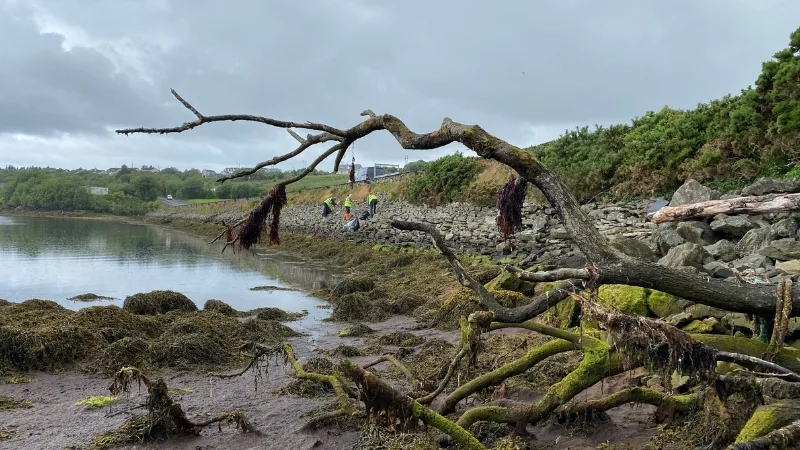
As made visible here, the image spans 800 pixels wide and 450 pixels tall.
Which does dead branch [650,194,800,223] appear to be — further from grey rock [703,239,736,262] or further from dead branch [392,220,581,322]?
grey rock [703,239,736,262]

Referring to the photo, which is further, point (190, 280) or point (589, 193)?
point (190, 280)

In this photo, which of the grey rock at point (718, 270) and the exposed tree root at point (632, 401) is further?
the grey rock at point (718, 270)

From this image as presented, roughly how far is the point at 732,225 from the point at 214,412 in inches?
425

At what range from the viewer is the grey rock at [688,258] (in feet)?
29.5

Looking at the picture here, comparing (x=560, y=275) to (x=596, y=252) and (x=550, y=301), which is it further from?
(x=596, y=252)

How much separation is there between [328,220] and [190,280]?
19.9 meters

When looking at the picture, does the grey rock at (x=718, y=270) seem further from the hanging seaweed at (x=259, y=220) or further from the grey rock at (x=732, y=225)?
the hanging seaweed at (x=259, y=220)

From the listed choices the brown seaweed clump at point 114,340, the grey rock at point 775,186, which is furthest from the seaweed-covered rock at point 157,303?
the grey rock at point 775,186

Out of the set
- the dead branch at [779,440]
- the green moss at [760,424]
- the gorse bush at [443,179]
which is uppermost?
the gorse bush at [443,179]

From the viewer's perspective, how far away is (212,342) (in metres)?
10.9

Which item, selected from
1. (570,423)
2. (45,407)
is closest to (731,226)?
(570,423)

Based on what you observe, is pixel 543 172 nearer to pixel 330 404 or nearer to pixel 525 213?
pixel 330 404

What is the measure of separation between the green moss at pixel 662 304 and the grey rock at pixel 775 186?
4.92 m

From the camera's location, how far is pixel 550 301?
4.96 m
